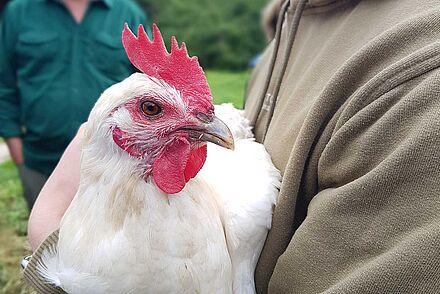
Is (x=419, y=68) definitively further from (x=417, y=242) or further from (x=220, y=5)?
(x=220, y=5)

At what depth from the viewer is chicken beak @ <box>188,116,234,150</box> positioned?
4.92 feet

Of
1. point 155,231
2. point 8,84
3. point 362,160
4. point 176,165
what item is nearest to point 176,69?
point 176,165

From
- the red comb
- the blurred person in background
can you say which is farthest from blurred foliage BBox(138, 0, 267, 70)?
the red comb

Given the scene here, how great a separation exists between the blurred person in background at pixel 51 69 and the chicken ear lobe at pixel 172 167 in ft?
7.88

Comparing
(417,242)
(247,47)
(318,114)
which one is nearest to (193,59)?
(318,114)

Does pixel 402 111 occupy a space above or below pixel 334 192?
above

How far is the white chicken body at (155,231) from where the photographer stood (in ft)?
4.77

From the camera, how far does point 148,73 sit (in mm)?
1564

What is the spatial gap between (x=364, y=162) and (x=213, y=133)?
426mm

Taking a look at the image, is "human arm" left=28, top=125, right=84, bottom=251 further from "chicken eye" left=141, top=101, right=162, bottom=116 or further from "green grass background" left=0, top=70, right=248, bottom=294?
"green grass background" left=0, top=70, right=248, bottom=294

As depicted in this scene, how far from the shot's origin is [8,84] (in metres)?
4.02

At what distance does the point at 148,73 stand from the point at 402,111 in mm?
682

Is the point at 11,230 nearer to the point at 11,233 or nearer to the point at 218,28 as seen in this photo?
the point at 11,233

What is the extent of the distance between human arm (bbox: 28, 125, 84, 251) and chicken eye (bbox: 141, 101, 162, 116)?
0.41 m
